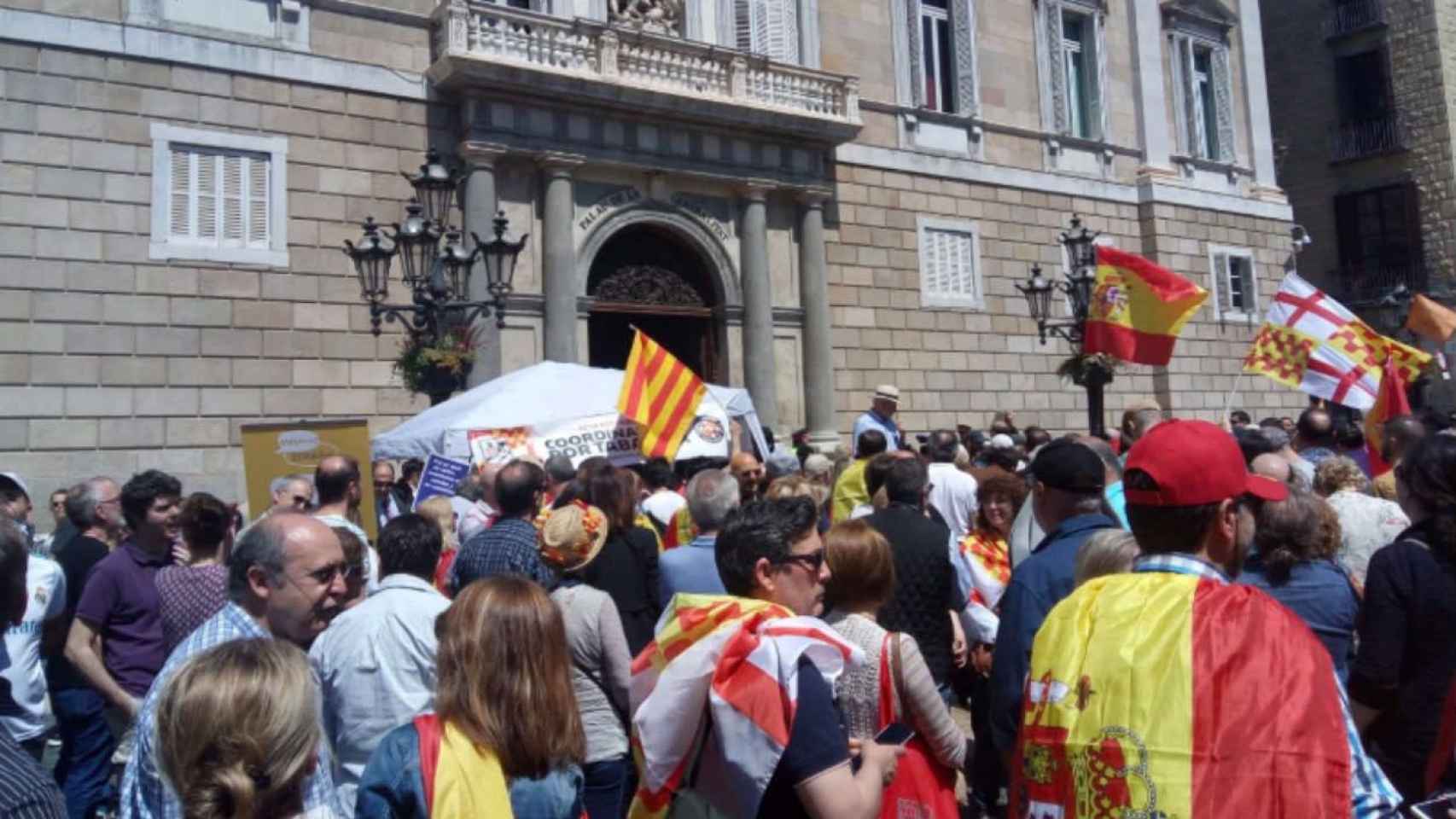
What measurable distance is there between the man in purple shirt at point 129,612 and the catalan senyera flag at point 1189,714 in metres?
4.41

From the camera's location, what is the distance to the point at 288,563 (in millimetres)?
3422

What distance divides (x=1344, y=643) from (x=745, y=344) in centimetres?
1336

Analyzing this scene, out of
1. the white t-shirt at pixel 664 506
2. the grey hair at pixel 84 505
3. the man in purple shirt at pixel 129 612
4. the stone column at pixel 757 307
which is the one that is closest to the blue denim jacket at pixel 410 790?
the man in purple shirt at pixel 129 612

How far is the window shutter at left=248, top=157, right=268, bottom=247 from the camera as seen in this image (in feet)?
44.7

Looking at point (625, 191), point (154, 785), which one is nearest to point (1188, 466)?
point (154, 785)

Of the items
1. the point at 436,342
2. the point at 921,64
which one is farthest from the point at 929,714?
the point at 921,64

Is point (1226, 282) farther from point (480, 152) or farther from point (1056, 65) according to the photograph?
point (480, 152)

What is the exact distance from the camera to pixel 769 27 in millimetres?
17797

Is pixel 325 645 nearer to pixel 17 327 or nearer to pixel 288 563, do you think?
pixel 288 563

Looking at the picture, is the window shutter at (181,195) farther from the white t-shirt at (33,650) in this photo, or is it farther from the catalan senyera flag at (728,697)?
the catalan senyera flag at (728,697)

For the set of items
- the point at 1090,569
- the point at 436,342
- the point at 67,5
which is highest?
the point at 67,5

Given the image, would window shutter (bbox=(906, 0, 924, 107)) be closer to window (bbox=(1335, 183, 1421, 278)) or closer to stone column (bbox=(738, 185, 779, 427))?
stone column (bbox=(738, 185, 779, 427))

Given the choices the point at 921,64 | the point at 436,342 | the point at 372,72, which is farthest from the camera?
the point at 921,64

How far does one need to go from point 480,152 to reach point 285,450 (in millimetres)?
7274
